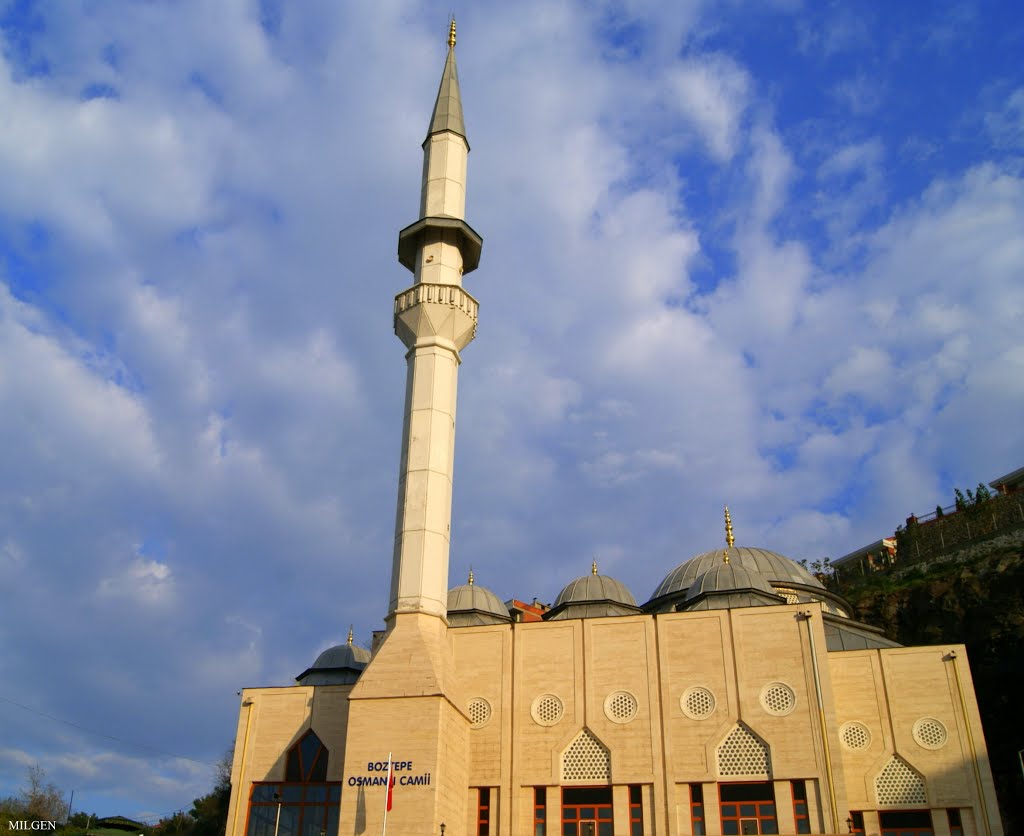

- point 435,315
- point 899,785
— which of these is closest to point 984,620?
point 899,785

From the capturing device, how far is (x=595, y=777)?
86.9 feet

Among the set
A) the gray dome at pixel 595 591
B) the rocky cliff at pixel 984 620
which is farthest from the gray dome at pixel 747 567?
the rocky cliff at pixel 984 620

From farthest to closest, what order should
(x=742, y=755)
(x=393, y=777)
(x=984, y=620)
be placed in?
(x=984, y=620) → (x=742, y=755) → (x=393, y=777)

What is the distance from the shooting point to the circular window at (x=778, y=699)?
25.8m

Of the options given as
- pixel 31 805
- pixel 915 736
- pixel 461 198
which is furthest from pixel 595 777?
pixel 31 805

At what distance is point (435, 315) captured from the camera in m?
30.7

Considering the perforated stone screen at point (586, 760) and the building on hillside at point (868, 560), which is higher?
the building on hillside at point (868, 560)

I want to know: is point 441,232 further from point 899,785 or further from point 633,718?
point 899,785

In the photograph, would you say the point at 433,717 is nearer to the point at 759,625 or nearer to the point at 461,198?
the point at 759,625

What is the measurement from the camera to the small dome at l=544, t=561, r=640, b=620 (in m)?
33.7

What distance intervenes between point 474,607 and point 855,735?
14244 mm

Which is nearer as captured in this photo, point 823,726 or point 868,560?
point 823,726

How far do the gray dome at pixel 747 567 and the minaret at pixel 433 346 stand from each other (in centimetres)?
1310

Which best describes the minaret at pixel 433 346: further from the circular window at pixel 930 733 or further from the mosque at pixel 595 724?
the circular window at pixel 930 733
